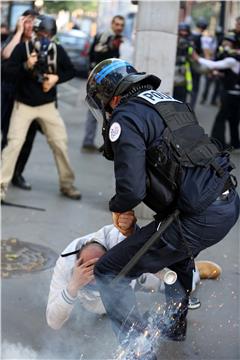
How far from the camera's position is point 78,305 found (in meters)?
4.39

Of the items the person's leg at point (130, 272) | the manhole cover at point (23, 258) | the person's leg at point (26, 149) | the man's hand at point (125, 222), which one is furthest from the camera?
the person's leg at point (26, 149)

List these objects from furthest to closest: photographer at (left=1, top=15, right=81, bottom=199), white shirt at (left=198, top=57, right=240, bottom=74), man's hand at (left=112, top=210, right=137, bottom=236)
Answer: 1. white shirt at (left=198, top=57, right=240, bottom=74)
2. photographer at (left=1, top=15, right=81, bottom=199)
3. man's hand at (left=112, top=210, right=137, bottom=236)

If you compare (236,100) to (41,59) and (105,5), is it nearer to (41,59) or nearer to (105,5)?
(41,59)

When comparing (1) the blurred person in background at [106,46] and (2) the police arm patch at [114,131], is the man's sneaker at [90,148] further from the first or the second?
(2) the police arm patch at [114,131]

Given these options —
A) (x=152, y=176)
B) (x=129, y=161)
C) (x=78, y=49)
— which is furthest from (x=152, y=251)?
(x=78, y=49)

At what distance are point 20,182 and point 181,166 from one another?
462cm

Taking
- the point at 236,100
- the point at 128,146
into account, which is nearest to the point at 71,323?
the point at 128,146

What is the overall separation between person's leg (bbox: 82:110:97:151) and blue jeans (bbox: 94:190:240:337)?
5.98m

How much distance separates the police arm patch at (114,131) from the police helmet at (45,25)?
376cm

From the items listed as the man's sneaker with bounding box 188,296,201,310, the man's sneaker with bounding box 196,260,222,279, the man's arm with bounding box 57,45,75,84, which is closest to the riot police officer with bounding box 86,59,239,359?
the man's sneaker with bounding box 188,296,201,310

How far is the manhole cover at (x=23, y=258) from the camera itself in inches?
203

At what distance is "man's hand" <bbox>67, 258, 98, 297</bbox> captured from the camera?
3730 millimetres

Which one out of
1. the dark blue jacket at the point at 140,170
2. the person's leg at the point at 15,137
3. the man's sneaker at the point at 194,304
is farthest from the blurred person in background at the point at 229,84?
the dark blue jacket at the point at 140,170

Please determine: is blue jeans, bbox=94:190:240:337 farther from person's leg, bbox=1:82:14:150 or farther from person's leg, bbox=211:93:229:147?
person's leg, bbox=211:93:229:147
